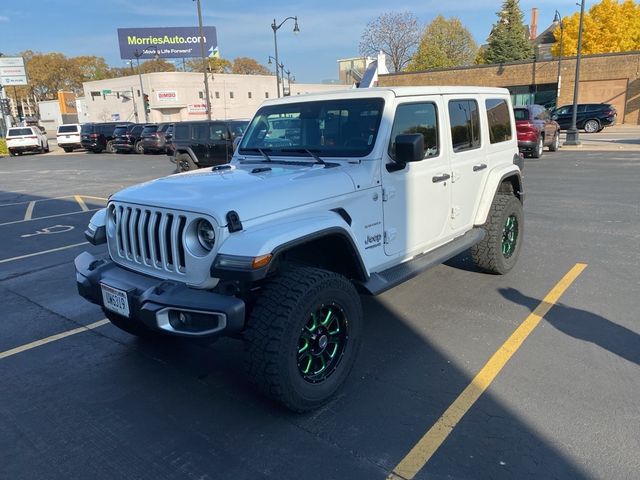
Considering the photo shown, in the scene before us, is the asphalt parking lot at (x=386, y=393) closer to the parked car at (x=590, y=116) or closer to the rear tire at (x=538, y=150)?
the rear tire at (x=538, y=150)

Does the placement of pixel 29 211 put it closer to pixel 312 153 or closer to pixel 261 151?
pixel 261 151

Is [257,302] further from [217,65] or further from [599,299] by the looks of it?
[217,65]

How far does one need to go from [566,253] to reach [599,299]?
1697 millimetres

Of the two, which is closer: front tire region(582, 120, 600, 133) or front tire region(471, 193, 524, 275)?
front tire region(471, 193, 524, 275)

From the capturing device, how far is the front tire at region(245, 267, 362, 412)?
9.31 ft

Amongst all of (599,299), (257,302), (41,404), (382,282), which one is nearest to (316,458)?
(257,302)

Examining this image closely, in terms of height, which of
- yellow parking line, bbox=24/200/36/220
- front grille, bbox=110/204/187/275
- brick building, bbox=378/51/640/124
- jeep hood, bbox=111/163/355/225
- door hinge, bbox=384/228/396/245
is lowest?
yellow parking line, bbox=24/200/36/220

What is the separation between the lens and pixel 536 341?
3.98 meters

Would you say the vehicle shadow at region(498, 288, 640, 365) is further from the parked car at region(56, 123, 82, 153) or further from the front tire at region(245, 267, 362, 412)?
the parked car at region(56, 123, 82, 153)

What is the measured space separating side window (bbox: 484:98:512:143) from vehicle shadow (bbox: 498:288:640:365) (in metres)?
1.85

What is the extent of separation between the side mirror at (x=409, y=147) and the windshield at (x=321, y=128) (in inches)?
10.5

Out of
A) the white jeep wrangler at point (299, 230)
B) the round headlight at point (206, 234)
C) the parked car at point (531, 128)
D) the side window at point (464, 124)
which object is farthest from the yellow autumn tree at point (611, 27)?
the round headlight at point (206, 234)

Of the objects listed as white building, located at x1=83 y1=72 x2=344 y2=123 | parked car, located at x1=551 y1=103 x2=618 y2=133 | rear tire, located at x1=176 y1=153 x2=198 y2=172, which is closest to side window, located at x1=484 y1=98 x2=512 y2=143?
rear tire, located at x1=176 y1=153 x2=198 y2=172

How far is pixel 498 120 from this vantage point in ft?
18.3
